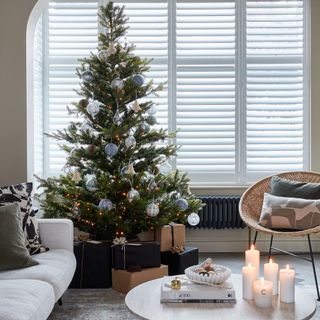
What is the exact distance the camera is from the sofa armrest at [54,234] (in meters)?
3.60

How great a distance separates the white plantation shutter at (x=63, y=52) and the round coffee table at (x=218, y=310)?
3177 mm

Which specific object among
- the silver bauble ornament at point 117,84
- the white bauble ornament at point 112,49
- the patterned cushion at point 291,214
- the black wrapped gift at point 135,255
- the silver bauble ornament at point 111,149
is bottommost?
the black wrapped gift at point 135,255

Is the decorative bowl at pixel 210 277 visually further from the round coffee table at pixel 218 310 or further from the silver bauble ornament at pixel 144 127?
the silver bauble ornament at pixel 144 127

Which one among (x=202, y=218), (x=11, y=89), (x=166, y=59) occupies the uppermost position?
(x=166, y=59)

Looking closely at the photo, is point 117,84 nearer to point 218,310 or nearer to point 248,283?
point 248,283

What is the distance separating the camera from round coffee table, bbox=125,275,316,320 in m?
2.24

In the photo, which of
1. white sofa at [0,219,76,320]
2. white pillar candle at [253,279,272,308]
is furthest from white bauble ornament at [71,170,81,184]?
white pillar candle at [253,279,272,308]

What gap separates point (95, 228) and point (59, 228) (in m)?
0.66

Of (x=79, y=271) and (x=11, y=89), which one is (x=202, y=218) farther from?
(x=11, y=89)

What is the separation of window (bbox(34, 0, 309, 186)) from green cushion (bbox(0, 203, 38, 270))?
2216 millimetres

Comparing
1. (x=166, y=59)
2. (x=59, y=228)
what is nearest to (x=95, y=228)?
(x=59, y=228)

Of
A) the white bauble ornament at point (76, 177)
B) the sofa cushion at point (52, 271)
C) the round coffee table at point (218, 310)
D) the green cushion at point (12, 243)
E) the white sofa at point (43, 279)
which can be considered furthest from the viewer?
the white bauble ornament at point (76, 177)

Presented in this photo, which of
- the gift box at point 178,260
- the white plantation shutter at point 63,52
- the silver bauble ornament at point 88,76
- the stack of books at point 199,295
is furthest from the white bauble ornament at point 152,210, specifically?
the white plantation shutter at point 63,52

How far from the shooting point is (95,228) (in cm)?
424
